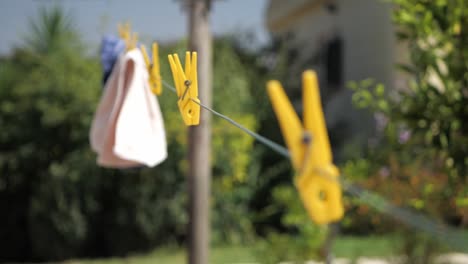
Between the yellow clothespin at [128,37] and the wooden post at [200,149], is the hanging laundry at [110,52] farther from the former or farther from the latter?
the wooden post at [200,149]

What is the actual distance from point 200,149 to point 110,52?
138cm

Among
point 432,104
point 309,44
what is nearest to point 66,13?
point 309,44

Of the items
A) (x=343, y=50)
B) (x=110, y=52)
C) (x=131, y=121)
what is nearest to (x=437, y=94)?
(x=131, y=121)

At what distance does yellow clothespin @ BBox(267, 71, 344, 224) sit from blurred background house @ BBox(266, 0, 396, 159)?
8121mm

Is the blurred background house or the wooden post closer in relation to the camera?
the wooden post

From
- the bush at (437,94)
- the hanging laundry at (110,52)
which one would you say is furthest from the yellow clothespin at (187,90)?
the bush at (437,94)

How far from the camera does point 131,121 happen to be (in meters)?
3.04

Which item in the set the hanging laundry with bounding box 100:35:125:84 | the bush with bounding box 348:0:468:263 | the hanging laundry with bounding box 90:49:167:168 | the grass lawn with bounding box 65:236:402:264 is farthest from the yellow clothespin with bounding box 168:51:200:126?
the grass lawn with bounding box 65:236:402:264

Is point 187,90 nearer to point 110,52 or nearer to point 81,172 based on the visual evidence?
point 110,52

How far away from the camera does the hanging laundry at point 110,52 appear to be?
355cm

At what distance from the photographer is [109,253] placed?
8852 mm

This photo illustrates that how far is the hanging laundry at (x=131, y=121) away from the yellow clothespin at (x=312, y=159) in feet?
5.33

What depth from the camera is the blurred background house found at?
1008cm

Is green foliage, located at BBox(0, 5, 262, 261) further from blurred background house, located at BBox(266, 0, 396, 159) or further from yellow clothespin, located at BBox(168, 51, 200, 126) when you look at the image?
yellow clothespin, located at BBox(168, 51, 200, 126)
